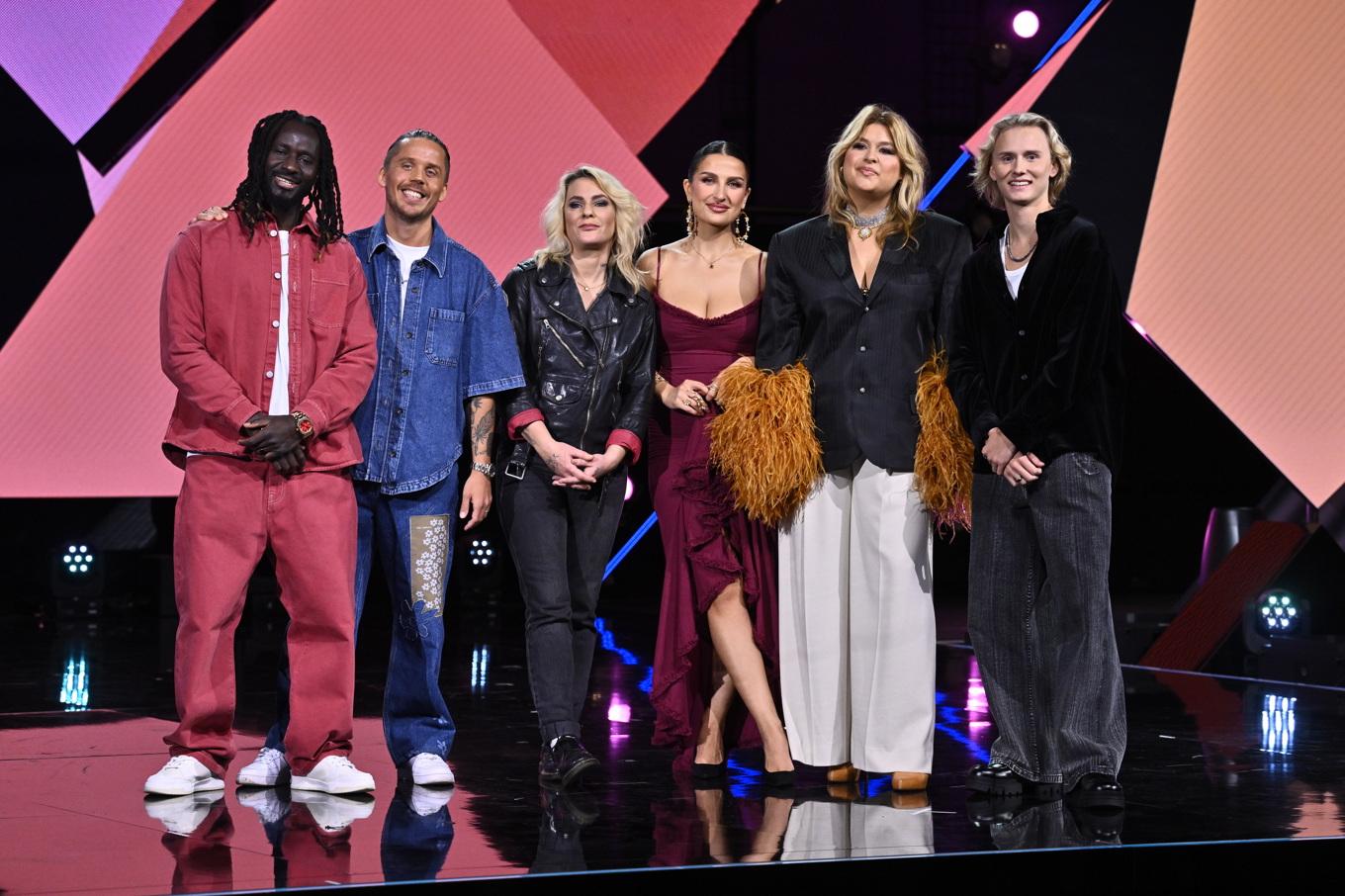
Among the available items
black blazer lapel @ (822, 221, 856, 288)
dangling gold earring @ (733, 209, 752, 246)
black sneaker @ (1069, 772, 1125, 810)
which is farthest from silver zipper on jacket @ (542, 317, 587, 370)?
black sneaker @ (1069, 772, 1125, 810)

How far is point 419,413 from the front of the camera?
132 inches

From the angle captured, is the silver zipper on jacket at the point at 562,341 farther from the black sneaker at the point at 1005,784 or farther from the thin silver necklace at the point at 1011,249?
the black sneaker at the point at 1005,784

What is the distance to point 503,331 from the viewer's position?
345 cm

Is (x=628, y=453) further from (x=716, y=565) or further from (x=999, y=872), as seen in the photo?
(x=999, y=872)

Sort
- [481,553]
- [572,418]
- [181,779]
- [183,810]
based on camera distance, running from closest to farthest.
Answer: [183,810] < [181,779] < [572,418] < [481,553]

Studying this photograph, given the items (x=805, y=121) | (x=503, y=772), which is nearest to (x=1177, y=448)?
(x=805, y=121)

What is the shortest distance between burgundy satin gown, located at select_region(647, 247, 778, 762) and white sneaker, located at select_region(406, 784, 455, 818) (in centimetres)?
53

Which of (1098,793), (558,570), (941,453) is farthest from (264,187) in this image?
(1098,793)

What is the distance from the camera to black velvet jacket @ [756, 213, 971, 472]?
3.34m

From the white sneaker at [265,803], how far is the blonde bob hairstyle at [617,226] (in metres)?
1.27

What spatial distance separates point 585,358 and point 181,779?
47.4 inches

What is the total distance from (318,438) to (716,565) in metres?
0.91

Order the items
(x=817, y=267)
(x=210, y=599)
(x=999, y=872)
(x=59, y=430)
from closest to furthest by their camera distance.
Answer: (x=999, y=872)
(x=210, y=599)
(x=817, y=267)
(x=59, y=430)

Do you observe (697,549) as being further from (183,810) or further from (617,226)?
(183,810)
